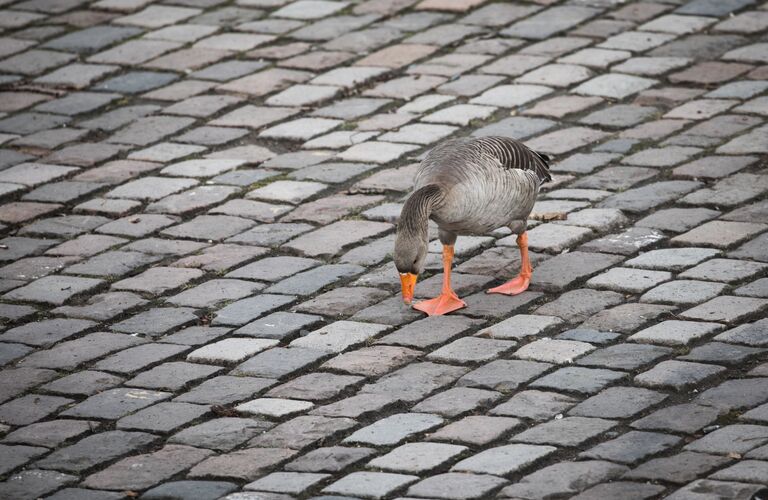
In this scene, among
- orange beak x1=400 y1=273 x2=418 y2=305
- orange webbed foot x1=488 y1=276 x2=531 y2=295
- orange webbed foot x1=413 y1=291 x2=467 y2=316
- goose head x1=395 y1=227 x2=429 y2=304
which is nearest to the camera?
goose head x1=395 y1=227 x2=429 y2=304

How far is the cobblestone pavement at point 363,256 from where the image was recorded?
5.11 metres

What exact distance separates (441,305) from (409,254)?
0.50 m

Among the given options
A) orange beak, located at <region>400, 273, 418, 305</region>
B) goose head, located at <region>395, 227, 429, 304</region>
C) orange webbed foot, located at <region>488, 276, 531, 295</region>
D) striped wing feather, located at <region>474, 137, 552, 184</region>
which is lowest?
orange webbed foot, located at <region>488, 276, 531, 295</region>

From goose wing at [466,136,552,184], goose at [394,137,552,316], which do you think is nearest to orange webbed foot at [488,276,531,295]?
goose at [394,137,552,316]

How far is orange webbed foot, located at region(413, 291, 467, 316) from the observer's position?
6.46 meters

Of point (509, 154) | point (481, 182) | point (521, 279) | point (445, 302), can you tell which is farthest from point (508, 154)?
point (445, 302)

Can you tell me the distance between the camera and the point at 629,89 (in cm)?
916

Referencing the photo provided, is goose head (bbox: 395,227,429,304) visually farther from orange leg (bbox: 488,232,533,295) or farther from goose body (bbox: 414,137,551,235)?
orange leg (bbox: 488,232,533,295)

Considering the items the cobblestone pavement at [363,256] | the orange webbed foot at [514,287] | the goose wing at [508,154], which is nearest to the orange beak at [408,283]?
the cobblestone pavement at [363,256]

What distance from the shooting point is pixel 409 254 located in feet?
20.0

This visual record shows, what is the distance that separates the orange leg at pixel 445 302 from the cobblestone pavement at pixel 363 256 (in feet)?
0.28

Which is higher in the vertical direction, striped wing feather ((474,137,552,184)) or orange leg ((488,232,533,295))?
striped wing feather ((474,137,552,184))

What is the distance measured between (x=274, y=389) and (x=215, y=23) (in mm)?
5790

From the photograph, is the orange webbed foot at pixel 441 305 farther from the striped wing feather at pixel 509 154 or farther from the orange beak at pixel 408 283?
the striped wing feather at pixel 509 154
